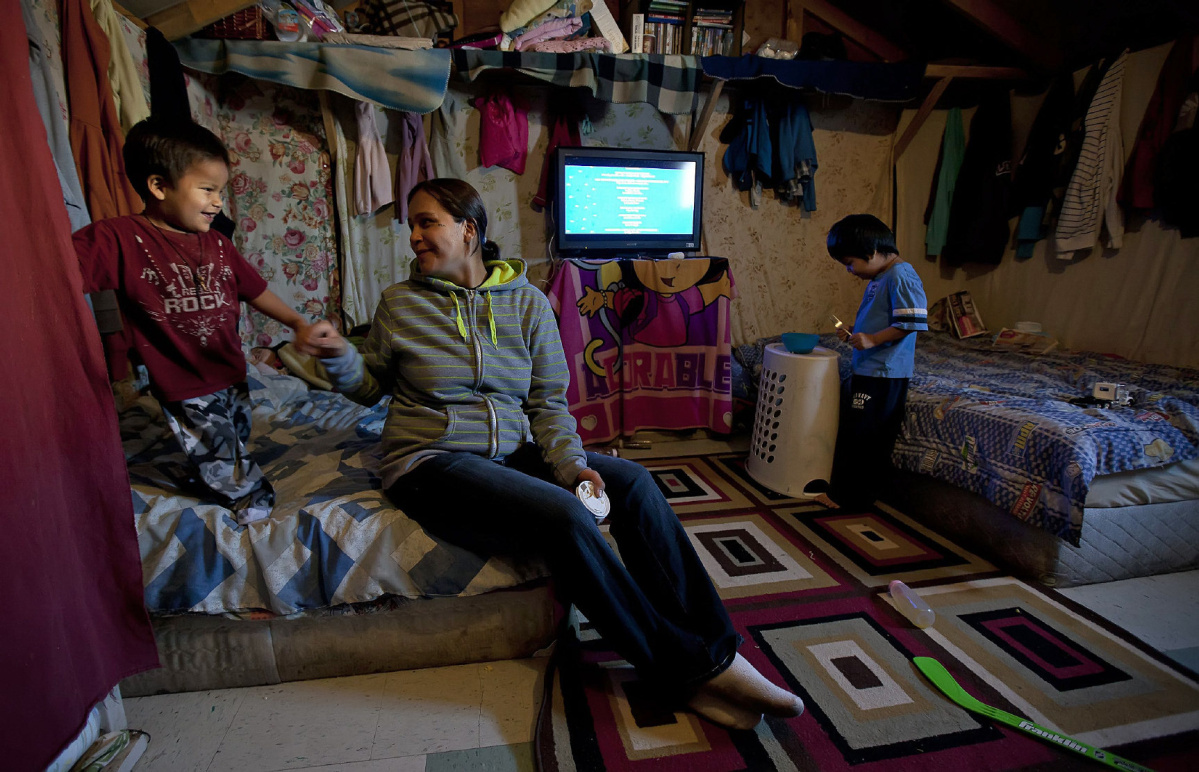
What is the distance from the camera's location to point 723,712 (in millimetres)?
1009

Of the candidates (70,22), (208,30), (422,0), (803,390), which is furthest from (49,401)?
(422,0)

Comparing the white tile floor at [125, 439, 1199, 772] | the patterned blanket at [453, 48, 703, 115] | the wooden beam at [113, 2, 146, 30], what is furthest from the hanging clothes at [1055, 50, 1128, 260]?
the wooden beam at [113, 2, 146, 30]

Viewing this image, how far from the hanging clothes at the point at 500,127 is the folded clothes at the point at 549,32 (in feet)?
0.92

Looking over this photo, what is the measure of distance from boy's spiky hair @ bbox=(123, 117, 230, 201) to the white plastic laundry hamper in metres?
1.71

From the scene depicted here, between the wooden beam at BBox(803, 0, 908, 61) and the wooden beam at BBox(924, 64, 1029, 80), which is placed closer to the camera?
the wooden beam at BBox(924, 64, 1029, 80)

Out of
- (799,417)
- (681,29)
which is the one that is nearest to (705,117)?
(681,29)

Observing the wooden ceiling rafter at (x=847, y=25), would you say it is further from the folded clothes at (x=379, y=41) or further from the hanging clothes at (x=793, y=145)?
the folded clothes at (x=379, y=41)

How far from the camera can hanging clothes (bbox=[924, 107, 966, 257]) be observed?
312 centimetres

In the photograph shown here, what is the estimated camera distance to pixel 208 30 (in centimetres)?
221

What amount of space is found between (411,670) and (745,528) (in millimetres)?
1046

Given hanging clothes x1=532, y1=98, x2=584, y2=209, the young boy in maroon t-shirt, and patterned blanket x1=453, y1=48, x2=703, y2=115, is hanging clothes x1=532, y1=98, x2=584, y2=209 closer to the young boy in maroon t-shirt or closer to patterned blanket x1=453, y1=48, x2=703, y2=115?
patterned blanket x1=453, y1=48, x2=703, y2=115

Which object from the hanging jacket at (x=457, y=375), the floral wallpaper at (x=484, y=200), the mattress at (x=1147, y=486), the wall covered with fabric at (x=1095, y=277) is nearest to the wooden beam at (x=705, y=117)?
the floral wallpaper at (x=484, y=200)

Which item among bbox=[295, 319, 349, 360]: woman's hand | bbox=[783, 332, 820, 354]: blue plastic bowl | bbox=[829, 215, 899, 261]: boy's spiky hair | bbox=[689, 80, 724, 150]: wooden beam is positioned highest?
bbox=[689, 80, 724, 150]: wooden beam

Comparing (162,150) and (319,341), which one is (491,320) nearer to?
(319,341)
